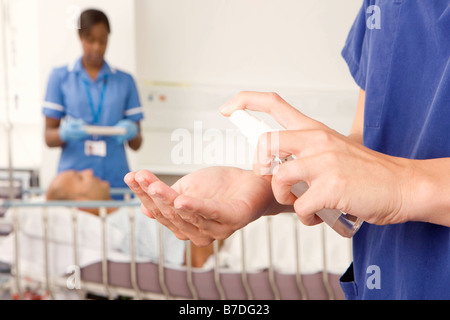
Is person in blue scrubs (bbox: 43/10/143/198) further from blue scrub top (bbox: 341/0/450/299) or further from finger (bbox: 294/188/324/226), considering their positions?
finger (bbox: 294/188/324/226)

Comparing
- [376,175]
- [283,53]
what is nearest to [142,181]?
[376,175]

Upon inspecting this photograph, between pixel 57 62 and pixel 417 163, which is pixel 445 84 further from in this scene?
pixel 57 62

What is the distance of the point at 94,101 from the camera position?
1929mm

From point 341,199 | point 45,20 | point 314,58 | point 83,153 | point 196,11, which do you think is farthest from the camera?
point 45,20

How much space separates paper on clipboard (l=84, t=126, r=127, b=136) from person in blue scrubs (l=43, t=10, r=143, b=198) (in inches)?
1.2

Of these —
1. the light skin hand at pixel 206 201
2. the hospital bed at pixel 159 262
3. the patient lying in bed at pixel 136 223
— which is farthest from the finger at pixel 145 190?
the patient lying in bed at pixel 136 223

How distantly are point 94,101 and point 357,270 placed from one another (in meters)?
1.60

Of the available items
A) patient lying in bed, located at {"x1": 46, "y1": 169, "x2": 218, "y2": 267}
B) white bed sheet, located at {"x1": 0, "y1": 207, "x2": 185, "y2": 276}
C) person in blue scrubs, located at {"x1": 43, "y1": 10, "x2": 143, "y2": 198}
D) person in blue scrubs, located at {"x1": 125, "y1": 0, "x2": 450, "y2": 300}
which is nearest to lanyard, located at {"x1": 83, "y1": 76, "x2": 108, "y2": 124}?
person in blue scrubs, located at {"x1": 43, "y1": 10, "x2": 143, "y2": 198}

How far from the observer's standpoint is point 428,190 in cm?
31

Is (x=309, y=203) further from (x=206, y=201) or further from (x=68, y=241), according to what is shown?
(x=68, y=241)

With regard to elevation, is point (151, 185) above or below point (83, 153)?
above

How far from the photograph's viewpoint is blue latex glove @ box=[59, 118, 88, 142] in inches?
70.0

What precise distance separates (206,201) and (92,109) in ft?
5.46

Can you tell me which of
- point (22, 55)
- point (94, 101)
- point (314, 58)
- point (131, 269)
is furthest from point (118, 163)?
point (314, 58)
